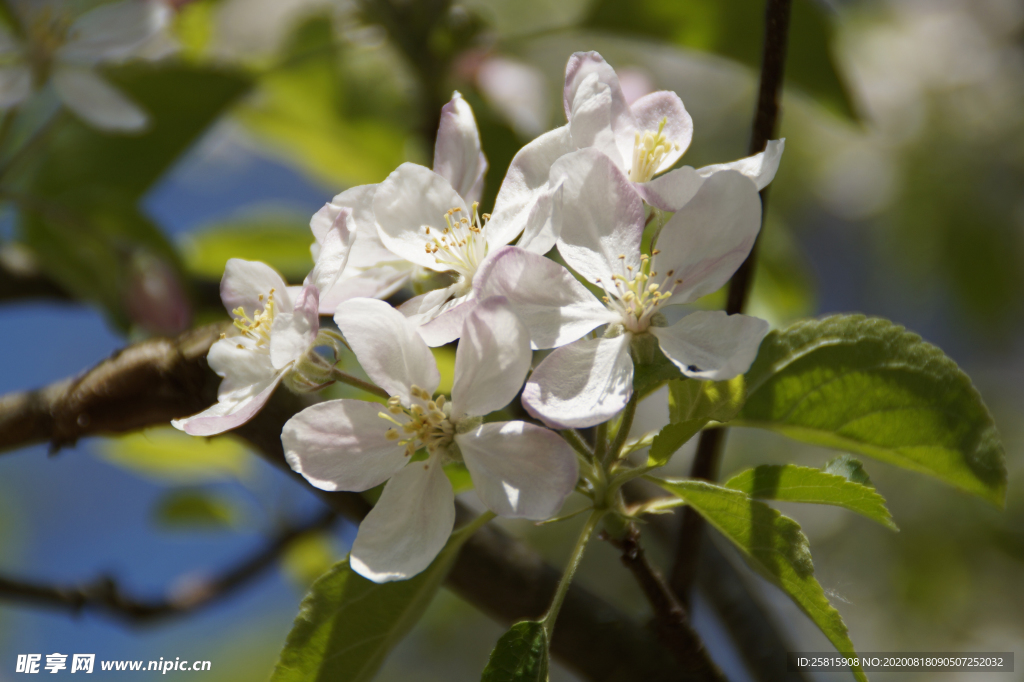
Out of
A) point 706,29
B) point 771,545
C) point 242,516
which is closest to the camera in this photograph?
point 771,545

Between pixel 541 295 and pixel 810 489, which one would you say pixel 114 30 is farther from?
pixel 810 489

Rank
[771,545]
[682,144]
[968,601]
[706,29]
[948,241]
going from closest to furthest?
1. [771,545]
2. [682,144]
3. [706,29]
4. [968,601]
5. [948,241]

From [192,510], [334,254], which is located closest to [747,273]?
[334,254]

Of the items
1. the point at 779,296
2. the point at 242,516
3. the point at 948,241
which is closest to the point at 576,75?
the point at 779,296

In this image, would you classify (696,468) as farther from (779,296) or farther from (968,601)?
(968,601)

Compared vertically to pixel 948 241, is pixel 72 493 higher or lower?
lower

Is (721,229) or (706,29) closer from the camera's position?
(721,229)

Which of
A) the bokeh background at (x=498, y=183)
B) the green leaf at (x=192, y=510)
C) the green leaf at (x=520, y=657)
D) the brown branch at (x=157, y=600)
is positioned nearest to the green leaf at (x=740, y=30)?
the bokeh background at (x=498, y=183)
